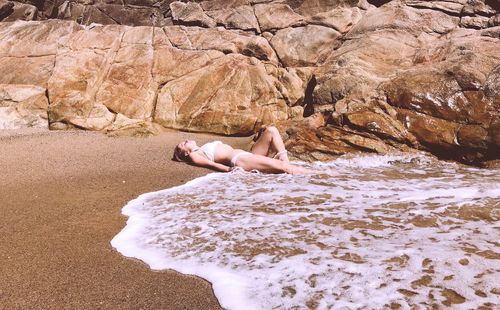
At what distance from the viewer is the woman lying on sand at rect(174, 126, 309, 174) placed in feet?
18.0

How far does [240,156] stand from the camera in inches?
222

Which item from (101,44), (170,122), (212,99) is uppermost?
(101,44)

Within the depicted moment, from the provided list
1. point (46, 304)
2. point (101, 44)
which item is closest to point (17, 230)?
point (46, 304)

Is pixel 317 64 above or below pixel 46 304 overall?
above

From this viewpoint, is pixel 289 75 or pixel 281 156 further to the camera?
pixel 289 75

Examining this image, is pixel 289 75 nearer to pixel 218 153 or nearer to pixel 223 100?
pixel 223 100

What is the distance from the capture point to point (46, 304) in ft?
7.27

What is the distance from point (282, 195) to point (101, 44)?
321 inches

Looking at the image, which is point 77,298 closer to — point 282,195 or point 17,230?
point 17,230

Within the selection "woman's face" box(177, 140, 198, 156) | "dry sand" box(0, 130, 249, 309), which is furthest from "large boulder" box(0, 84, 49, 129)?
"woman's face" box(177, 140, 198, 156)

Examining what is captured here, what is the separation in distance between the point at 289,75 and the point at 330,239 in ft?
23.3

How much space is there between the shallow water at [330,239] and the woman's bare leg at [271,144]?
3.41 feet

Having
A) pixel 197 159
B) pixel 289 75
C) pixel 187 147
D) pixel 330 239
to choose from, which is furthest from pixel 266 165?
pixel 289 75

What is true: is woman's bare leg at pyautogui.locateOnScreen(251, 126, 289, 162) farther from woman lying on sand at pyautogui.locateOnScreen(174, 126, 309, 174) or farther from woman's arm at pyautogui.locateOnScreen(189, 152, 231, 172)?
woman's arm at pyautogui.locateOnScreen(189, 152, 231, 172)
